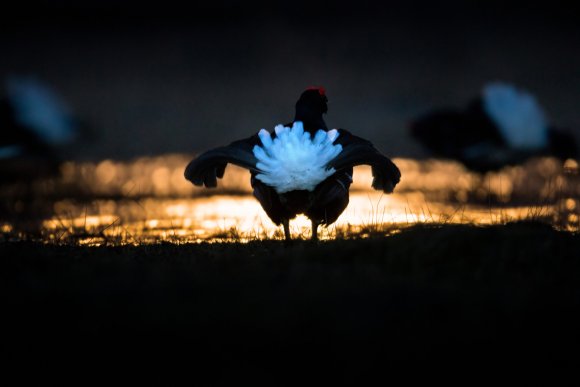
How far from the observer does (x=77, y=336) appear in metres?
4.08

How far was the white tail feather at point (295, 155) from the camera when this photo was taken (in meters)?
6.76

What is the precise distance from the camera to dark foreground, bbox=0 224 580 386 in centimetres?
379

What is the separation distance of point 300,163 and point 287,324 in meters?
2.95

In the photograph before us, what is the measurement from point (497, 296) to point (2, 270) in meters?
3.53

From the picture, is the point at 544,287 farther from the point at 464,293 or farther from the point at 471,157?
the point at 471,157

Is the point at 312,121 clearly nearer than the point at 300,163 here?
No

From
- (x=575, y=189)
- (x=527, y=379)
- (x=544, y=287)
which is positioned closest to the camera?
(x=527, y=379)

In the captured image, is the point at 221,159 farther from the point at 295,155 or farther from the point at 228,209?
the point at 228,209

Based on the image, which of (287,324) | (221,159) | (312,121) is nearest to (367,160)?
(221,159)

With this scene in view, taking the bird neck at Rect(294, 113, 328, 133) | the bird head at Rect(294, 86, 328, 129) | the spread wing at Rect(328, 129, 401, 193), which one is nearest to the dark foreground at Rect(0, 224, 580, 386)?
the spread wing at Rect(328, 129, 401, 193)

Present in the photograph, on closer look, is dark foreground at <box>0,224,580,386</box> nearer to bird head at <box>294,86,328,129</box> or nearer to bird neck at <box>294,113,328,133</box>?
bird neck at <box>294,113,328,133</box>

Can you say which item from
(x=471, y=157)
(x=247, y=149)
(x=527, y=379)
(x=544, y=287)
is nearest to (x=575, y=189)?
(x=471, y=157)

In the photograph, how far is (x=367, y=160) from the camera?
670cm

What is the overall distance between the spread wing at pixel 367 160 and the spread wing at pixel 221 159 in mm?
764
